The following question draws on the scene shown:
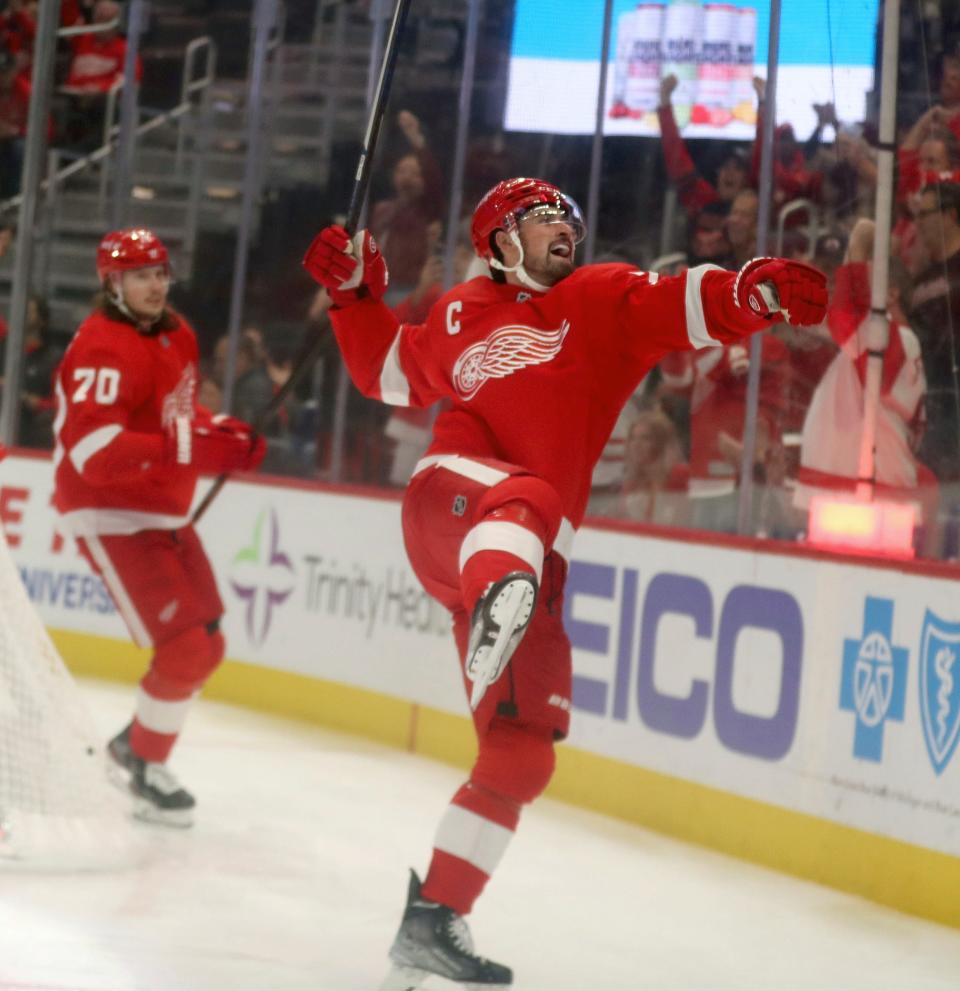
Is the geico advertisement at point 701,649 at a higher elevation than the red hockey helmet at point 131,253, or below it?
below

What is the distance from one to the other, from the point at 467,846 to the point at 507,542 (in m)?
0.50

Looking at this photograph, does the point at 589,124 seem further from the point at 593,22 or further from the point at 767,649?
the point at 767,649

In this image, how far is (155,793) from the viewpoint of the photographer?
438 cm

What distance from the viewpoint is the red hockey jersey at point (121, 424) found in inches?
163

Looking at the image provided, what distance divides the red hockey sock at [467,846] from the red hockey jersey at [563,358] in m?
0.50

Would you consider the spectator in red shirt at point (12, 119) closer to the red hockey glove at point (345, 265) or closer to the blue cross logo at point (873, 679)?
the red hockey glove at point (345, 265)

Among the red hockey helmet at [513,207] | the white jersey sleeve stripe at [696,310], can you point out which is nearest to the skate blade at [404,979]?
the white jersey sleeve stripe at [696,310]

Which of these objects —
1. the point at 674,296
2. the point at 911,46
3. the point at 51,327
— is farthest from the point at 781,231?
the point at 51,327

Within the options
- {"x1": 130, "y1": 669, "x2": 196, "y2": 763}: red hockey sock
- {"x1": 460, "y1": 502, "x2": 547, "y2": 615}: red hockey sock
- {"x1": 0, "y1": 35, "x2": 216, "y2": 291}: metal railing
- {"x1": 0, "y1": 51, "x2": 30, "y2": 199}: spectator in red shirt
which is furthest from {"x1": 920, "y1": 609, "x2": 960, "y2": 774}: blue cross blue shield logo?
{"x1": 0, "y1": 51, "x2": 30, "y2": 199}: spectator in red shirt

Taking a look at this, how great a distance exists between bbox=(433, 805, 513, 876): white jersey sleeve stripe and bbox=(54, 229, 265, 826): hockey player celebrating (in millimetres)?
1571

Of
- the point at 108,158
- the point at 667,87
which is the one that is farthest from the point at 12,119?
the point at 667,87

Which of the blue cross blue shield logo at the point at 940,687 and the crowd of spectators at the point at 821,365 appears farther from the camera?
the crowd of spectators at the point at 821,365

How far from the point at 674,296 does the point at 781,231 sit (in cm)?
211

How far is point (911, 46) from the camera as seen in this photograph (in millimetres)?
4441
